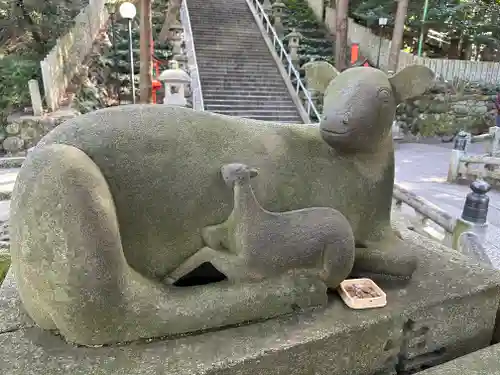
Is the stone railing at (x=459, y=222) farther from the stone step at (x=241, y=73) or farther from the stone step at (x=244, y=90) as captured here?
the stone step at (x=241, y=73)

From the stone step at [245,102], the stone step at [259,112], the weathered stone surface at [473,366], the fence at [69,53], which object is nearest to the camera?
the weathered stone surface at [473,366]

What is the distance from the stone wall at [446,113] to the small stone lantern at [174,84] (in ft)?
29.2

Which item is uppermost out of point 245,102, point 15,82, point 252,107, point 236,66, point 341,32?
point 341,32

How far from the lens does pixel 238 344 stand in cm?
202

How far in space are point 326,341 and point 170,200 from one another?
1107 mm

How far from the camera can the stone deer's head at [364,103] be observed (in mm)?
2441

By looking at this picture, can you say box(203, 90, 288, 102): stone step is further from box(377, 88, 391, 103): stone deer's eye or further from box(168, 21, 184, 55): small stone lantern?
box(377, 88, 391, 103): stone deer's eye

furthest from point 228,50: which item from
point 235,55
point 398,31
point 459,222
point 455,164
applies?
point 459,222

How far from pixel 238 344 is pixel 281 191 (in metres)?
0.89

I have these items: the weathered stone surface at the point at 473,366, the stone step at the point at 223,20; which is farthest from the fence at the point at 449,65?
the weathered stone surface at the point at 473,366

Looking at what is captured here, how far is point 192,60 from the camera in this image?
44.7 ft

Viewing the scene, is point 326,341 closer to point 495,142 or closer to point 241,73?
point 495,142

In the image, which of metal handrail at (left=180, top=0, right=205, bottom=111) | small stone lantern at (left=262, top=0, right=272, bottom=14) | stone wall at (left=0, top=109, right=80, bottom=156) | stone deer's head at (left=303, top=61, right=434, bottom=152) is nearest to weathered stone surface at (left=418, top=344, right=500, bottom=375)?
stone deer's head at (left=303, top=61, right=434, bottom=152)

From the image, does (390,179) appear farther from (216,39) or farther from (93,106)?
(216,39)
